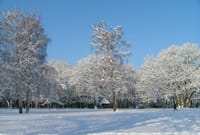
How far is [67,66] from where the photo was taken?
331 feet

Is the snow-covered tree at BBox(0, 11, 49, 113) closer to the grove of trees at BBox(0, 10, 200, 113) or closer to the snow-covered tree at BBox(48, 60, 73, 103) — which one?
the grove of trees at BBox(0, 10, 200, 113)

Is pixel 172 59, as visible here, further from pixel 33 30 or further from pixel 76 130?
pixel 76 130

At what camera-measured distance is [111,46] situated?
148 ft

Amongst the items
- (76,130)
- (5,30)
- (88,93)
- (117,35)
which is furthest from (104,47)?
(88,93)

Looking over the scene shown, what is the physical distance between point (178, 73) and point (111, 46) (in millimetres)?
21782

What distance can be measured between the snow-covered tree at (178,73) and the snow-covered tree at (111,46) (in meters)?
19.7

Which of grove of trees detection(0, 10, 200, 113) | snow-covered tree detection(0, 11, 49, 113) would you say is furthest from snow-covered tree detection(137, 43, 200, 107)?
snow-covered tree detection(0, 11, 49, 113)

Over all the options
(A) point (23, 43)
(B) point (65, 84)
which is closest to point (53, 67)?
(A) point (23, 43)

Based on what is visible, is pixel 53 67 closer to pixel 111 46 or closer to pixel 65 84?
pixel 111 46

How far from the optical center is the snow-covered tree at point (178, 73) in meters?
61.3

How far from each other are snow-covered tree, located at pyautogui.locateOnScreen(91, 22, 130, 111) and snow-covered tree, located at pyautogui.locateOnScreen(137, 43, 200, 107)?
1971cm

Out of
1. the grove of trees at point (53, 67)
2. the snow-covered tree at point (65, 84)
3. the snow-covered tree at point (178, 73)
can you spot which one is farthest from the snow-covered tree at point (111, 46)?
the snow-covered tree at point (65, 84)

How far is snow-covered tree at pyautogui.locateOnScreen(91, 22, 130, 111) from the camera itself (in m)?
44.7

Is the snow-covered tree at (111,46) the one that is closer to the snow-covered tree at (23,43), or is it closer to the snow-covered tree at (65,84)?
the snow-covered tree at (23,43)
